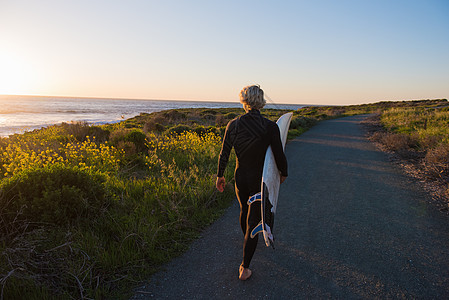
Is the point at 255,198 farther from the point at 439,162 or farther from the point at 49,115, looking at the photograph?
the point at 49,115

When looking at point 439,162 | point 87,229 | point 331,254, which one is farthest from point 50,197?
point 439,162

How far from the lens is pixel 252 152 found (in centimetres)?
262

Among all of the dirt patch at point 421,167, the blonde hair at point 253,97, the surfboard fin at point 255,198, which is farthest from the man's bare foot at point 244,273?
the dirt patch at point 421,167

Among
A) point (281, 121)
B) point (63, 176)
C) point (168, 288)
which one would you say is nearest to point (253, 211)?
point (168, 288)

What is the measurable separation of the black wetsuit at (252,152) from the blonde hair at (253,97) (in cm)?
7

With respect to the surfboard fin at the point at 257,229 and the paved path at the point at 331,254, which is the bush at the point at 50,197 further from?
the surfboard fin at the point at 257,229

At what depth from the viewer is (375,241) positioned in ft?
11.6

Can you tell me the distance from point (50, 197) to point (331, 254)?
3.89 metres

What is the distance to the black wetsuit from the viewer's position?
2559 millimetres

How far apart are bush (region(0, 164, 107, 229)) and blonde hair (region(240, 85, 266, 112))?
9.15 feet

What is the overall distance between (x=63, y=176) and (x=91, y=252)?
4.69 ft

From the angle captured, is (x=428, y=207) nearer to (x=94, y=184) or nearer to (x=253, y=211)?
(x=253, y=211)

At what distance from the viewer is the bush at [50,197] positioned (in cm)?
313

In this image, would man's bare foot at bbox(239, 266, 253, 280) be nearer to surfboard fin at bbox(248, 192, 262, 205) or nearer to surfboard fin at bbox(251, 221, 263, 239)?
surfboard fin at bbox(251, 221, 263, 239)
